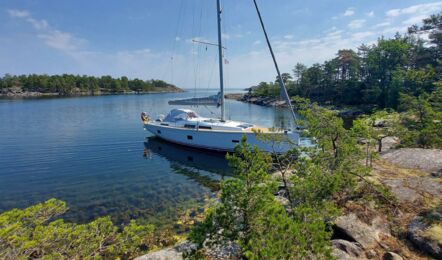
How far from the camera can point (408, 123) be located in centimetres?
1197

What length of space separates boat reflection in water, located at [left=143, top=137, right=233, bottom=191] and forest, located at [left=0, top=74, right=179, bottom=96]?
9926 centimetres

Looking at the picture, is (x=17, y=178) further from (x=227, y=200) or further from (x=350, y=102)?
(x=350, y=102)

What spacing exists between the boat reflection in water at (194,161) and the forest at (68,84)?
326ft

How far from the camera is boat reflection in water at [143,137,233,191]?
13867 millimetres

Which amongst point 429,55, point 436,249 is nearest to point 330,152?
point 436,249

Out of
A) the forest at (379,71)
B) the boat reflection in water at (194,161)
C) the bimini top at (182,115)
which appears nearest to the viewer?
the boat reflection in water at (194,161)

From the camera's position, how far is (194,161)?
54.9ft

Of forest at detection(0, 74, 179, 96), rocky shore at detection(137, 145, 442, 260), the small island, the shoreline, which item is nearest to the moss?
rocky shore at detection(137, 145, 442, 260)

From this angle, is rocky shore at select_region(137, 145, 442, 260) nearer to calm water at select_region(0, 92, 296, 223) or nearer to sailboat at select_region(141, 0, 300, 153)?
calm water at select_region(0, 92, 296, 223)

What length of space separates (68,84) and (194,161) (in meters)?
106

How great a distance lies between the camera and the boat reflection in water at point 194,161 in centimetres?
1387

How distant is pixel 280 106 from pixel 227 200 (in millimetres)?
53772

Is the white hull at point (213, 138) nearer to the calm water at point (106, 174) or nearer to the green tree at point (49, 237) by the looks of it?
the calm water at point (106, 174)

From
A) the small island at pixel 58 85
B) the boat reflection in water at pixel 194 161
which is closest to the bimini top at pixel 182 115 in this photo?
the boat reflection in water at pixel 194 161
